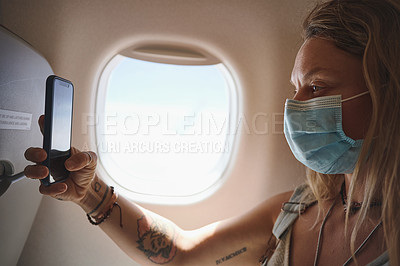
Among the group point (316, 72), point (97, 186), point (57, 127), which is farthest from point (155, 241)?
point (316, 72)

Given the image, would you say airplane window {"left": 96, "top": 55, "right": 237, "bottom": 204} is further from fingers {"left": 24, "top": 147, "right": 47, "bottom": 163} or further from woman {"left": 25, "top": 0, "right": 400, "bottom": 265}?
fingers {"left": 24, "top": 147, "right": 47, "bottom": 163}

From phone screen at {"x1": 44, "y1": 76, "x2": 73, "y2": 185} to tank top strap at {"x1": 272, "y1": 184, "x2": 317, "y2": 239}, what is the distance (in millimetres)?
790

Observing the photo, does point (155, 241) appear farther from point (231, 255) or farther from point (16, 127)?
point (16, 127)

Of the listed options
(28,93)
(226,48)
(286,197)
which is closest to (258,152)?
(286,197)

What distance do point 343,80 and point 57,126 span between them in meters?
0.87

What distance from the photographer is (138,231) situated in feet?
4.41

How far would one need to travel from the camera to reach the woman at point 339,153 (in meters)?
0.95

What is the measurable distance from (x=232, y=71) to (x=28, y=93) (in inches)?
37.0

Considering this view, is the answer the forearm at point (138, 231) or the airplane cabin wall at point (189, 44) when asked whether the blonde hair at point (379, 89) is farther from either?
the forearm at point (138, 231)

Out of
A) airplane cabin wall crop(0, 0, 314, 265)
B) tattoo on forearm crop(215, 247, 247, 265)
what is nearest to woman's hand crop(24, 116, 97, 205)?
airplane cabin wall crop(0, 0, 314, 265)

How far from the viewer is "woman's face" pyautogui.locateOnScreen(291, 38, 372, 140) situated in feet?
3.29

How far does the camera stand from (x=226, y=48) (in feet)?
5.28

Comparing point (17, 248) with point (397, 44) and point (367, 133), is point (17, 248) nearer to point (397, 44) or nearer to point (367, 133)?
point (367, 133)

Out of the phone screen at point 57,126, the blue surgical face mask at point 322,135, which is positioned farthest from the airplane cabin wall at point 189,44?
the blue surgical face mask at point 322,135
